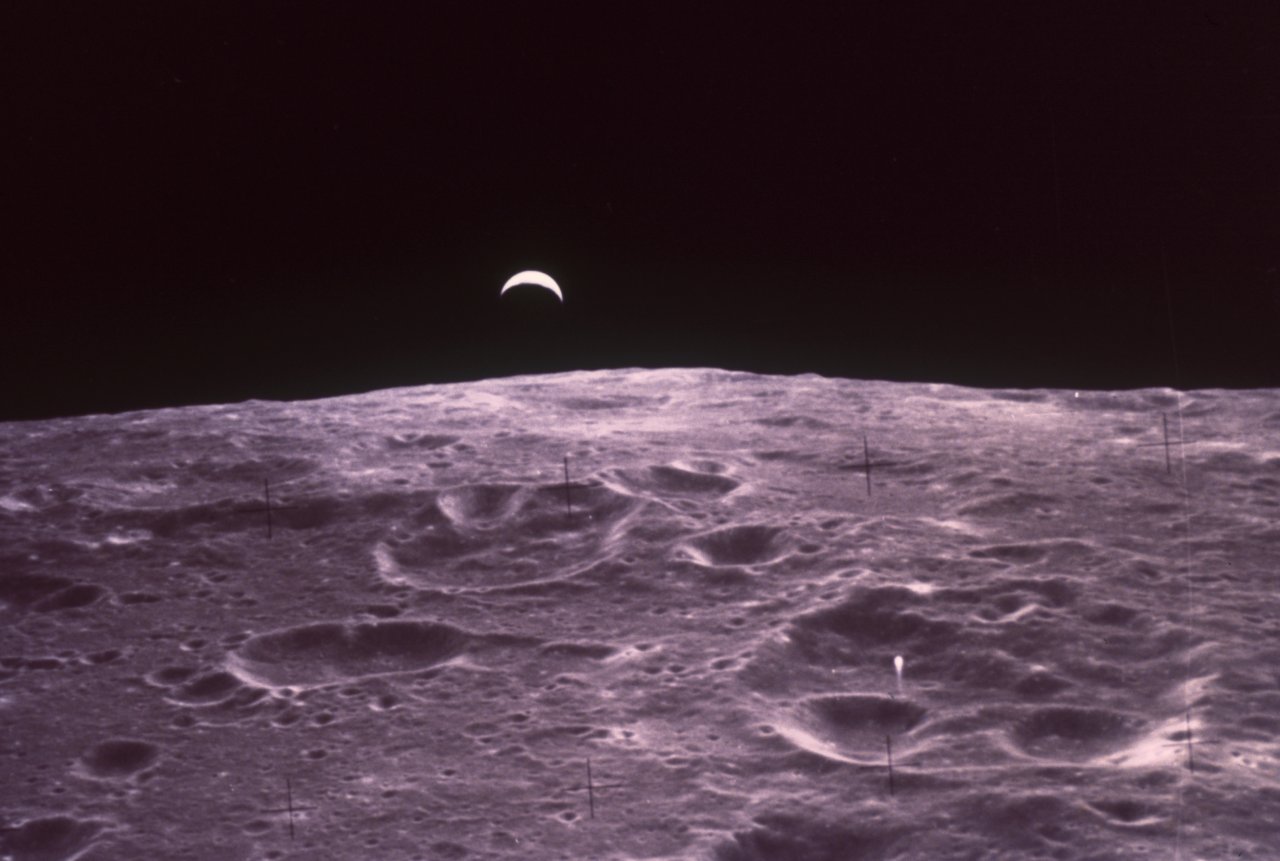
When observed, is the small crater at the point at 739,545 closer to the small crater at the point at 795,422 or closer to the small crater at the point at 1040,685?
the small crater at the point at 1040,685

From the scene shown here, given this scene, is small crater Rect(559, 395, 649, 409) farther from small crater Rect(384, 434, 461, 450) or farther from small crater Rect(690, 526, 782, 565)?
small crater Rect(690, 526, 782, 565)

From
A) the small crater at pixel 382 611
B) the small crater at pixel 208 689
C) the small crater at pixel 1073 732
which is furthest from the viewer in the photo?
the small crater at pixel 382 611

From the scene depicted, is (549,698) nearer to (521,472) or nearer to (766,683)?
(766,683)

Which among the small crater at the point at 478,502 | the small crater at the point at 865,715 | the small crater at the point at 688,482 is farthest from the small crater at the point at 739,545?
the small crater at the point at 865,715

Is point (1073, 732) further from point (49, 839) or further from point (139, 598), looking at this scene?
point (139, 598)

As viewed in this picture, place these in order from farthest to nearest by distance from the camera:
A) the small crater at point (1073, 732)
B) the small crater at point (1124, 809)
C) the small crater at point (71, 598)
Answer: the small crater at point (71, 598) < the small crater at point (1073, 732) < the small crater at point (1124, 809)

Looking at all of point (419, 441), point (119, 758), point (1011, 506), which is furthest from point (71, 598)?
point (1011, 506)

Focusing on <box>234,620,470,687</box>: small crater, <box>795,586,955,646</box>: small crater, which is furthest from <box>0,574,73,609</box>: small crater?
<box>795,586,955,646</box>: small crater
